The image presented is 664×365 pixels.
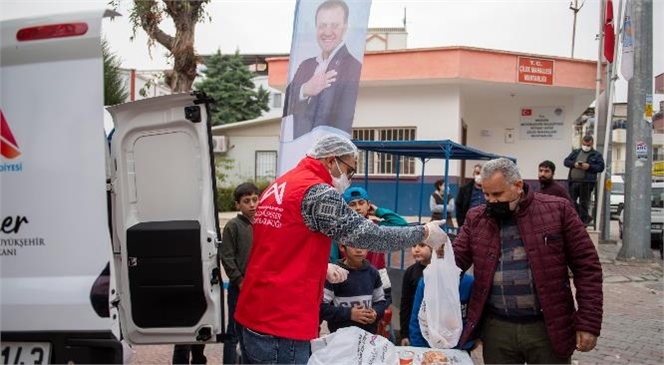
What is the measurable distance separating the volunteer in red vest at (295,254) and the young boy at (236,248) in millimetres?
1741

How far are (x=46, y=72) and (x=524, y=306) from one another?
105 inches

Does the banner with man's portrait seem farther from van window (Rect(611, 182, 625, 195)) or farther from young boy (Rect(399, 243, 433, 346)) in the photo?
van window (Rect(611, 182, 625, 195))

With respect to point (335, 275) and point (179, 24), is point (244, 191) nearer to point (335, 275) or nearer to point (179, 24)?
point (335, 275)

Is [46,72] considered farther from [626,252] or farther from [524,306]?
[626,252]

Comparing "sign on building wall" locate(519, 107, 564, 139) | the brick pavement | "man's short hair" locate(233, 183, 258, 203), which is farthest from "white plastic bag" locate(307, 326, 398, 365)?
"sign on building wall" locate(519, 107, 564, 139)

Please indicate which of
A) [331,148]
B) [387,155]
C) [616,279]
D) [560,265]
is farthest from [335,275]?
[387,155]

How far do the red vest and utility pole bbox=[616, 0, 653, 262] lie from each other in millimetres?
10088

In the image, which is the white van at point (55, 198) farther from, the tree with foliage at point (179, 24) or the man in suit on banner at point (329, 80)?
the tree with foliage at point (179, 24)

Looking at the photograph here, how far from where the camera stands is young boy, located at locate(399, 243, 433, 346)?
412 cm

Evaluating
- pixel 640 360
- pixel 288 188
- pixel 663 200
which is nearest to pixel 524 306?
pixel 288 188

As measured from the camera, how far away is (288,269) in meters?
2.77

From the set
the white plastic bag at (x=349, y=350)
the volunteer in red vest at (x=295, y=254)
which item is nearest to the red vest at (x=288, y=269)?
the volunteer in red vest at (x=295, y=254)

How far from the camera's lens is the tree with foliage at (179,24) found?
8344mm

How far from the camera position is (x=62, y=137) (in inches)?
97.0
